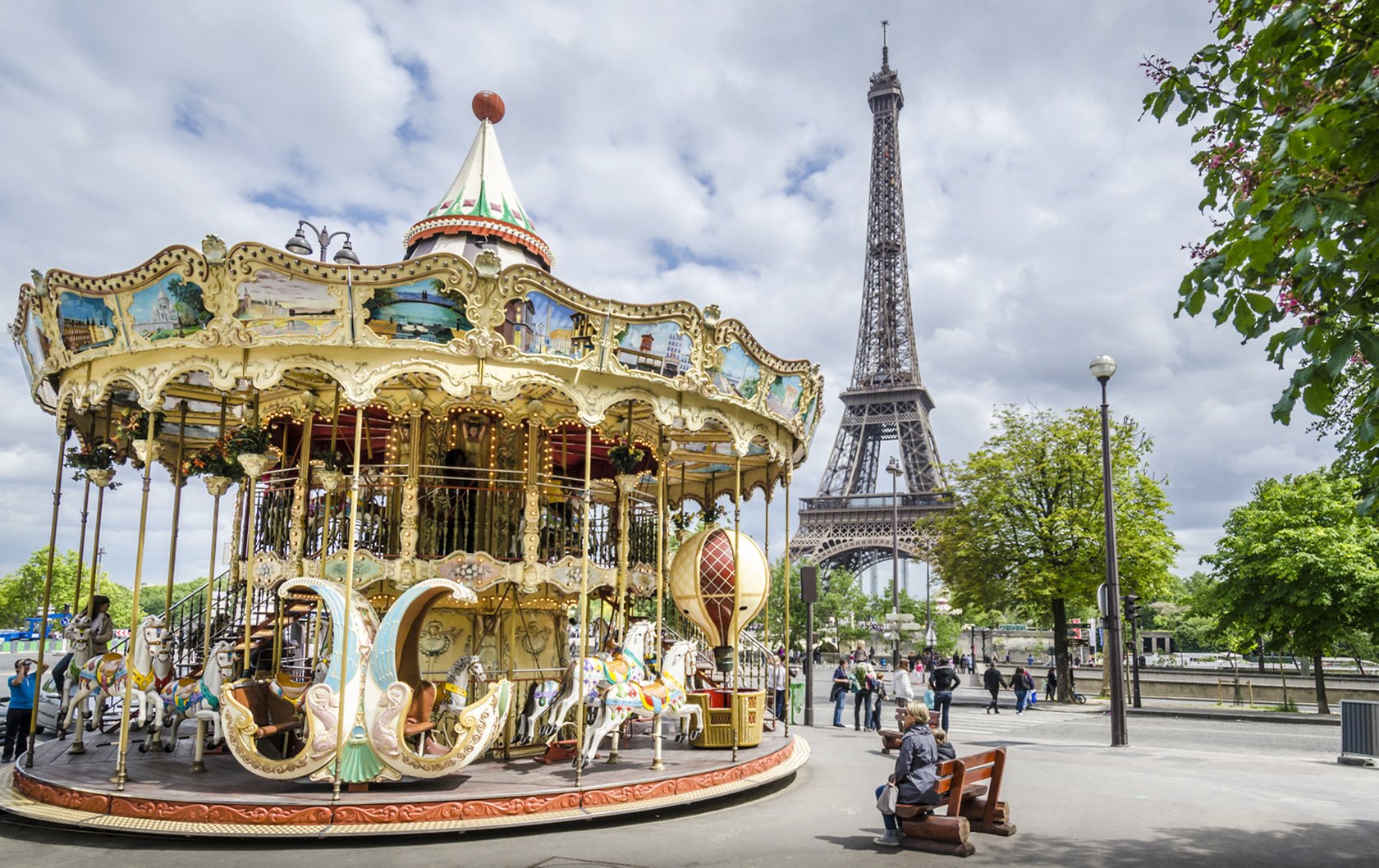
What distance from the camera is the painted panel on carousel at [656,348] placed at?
11.6 meters

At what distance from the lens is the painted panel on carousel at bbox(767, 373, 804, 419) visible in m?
13.8

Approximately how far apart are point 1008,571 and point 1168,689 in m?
8.52

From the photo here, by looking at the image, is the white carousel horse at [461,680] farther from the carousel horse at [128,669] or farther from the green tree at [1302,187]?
the green tree at [1302,187]

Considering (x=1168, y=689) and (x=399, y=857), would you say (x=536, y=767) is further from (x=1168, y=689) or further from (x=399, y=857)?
(x=1168, y=689)

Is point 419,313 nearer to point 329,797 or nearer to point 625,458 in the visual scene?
point 625,458

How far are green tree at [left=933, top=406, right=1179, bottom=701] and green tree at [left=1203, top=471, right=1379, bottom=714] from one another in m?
2.57

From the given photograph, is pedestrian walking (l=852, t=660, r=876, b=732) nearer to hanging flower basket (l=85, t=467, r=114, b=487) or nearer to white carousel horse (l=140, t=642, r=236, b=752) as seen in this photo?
white carousel horse (l=140, t=642, r=236, b=752)

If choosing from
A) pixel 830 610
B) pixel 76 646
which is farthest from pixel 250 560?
pixel 830 610

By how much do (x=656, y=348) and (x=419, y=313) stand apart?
2915 millimetres

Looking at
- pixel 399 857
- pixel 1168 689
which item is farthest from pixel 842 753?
pixel 1168 689

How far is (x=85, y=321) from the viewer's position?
11070 millimetres

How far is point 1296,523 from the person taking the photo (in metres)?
26.9

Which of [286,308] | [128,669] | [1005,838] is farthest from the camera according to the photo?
[128,669]

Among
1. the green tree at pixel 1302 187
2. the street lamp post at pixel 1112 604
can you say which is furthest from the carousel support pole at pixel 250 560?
the street lamp post at pixel 1112 604
